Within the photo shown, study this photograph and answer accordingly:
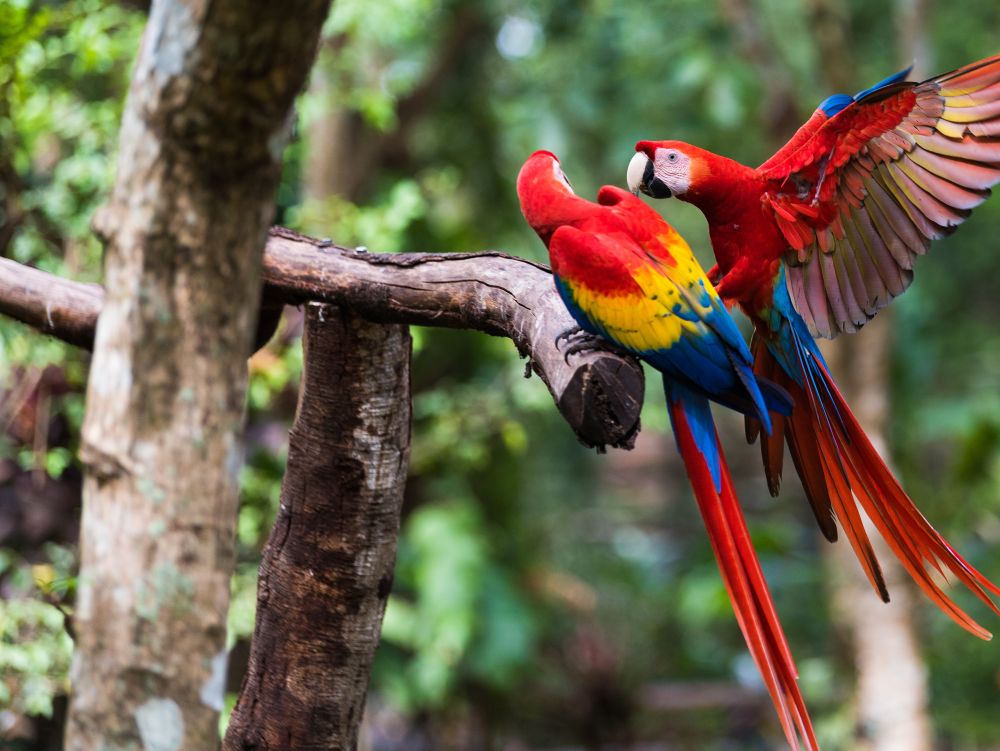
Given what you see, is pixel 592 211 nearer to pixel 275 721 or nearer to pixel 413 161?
pixel 275 721

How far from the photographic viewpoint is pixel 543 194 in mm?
1028

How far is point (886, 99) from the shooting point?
114cm

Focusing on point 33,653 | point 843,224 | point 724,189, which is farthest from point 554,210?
point 33,653

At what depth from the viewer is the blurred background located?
211 centimetres

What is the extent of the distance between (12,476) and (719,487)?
A: 1733 millimetres

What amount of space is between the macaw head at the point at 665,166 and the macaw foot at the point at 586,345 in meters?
0.29

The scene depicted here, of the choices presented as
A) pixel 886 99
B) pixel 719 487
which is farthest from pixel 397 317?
pixel 886 99

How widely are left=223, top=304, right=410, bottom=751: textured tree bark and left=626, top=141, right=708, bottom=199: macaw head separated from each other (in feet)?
1.16

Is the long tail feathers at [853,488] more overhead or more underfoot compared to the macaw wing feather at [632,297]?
more underfoot

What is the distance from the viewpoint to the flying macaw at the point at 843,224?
1122mm

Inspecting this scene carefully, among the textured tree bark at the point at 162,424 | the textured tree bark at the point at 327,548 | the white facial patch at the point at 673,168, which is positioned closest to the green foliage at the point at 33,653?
the textured tree bark at the point at 327,548

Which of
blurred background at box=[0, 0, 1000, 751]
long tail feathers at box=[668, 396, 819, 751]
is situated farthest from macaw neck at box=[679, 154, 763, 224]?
blurred background at box=[0, 0, 1000, 751]

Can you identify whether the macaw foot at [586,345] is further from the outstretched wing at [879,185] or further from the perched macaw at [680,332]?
the outstretched wing at [879,185]

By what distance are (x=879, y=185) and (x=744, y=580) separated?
0.52 m
